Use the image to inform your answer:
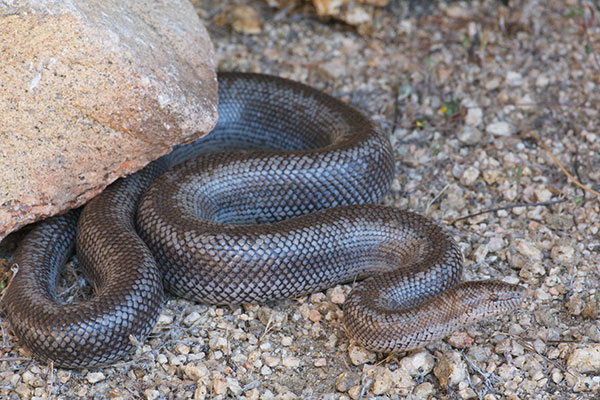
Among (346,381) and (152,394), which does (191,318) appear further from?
(346,381)

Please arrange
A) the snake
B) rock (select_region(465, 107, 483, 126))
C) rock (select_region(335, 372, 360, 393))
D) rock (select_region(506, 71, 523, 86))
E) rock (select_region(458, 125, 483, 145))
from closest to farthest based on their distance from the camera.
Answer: rock (select_region(335, 372, 360, 393)) < the snake < rock (select_region(458, 125, 483, 145)) < rock (select_region(465, 107, 483, 126)) < rock (select_region(506, 71, 523, 86))

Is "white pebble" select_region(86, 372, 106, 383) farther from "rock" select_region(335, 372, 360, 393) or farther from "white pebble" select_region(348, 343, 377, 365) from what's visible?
"white pebble" select_region(348, 343, 377, 365)

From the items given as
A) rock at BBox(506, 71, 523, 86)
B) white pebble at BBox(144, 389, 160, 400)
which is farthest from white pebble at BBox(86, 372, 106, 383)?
rock at BBox(506, 71, 523, 86)

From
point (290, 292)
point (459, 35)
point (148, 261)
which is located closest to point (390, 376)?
point (290, 292)

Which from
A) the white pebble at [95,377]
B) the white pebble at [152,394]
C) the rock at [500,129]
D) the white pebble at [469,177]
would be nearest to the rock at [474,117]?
the rock at [500,129]

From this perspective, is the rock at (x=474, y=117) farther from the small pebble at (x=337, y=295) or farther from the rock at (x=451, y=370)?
the rock at (x=451, y=370)

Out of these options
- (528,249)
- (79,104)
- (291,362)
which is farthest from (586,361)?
(79,104)

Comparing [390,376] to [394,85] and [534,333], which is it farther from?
[394,85]
